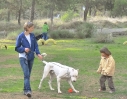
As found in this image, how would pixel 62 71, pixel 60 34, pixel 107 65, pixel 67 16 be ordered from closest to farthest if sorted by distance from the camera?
pixel 62 71 < pixel 107 65 < pixel 60 34 < pixel 67 16

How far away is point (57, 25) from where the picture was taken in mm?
44031

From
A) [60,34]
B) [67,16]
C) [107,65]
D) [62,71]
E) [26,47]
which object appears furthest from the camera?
→ [67,16]

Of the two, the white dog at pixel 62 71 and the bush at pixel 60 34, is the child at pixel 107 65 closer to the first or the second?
the white dog at pixel 62 71

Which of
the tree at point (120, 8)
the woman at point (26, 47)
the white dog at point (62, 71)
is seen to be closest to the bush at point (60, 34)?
the white dog at point (62, 71)

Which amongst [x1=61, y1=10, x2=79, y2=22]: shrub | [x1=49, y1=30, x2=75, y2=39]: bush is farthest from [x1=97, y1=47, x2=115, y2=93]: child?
[x1=61, y1=10, x2=79, y2=22]: shrub

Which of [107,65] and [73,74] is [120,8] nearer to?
Answer: [107,65]

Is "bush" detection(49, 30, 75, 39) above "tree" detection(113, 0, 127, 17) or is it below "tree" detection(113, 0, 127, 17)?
below

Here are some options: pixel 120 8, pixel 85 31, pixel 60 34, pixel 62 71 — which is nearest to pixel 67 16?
pixel 120 8

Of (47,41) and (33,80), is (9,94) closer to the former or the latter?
(33,80)

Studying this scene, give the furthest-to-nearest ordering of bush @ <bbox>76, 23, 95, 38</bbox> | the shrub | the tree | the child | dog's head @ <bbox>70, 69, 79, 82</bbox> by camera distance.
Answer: the tree → the shrub → bush @ <bbox>76, 23, 95, 38</bbox> → the child → dog's head @ <bbox>70, 69, 79, 82</bbox>

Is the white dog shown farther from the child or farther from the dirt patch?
the child

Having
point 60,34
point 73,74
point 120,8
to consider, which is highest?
point 120,8

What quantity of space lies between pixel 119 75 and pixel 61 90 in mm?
3484

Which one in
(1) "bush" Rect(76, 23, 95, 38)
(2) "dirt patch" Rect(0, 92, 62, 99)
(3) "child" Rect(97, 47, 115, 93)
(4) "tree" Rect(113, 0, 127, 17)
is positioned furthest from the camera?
(4) "tree" Rect(113, 0, 127, 17)
